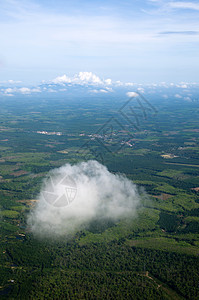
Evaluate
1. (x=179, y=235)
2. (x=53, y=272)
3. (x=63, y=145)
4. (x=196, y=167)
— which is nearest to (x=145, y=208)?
(x=179, y=235)

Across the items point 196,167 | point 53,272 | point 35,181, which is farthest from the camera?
point 196,167

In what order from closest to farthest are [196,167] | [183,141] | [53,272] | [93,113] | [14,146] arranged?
[53,272] < [196,167] < [14,146] < [183,141] < [93,113]

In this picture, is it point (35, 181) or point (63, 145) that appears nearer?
point (35, 181)

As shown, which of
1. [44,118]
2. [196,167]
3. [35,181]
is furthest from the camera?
[44,118]

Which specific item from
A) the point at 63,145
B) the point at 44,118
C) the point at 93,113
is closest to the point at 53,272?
the point at 63,145

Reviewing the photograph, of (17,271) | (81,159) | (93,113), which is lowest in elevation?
(17,271)

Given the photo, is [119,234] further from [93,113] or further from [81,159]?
[93,113]

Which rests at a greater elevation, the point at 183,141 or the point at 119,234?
the point at 183,141

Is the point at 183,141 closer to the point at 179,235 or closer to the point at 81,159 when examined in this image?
the point at 81,159

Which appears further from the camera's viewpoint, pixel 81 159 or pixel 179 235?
pixel 81 159
